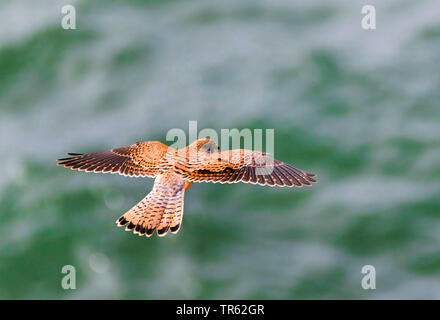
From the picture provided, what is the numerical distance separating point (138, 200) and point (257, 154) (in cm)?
183

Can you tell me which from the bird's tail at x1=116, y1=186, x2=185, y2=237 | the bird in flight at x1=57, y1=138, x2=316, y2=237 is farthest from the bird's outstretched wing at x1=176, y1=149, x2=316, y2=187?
the bird's tail at x1=116, y1=186, x2=185, y2=237

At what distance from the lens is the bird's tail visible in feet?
24.5

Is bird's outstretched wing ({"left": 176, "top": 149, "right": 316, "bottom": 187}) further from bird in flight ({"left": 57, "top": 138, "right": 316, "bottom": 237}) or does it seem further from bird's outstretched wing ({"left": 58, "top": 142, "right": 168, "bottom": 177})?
bird's outstretched wing ({"left": 58, "top": 142, "right": 168, "bottom": 177})

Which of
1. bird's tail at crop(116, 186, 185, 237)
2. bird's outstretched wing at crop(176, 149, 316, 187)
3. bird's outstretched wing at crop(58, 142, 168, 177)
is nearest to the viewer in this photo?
bird's tail at crop(116, 186, 185, 237)

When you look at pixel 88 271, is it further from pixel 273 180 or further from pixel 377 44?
pixel 377 44

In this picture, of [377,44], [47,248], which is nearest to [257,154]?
[47,248]

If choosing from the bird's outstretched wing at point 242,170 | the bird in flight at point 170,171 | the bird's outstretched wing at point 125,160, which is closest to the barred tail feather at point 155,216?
the bird in flight at point 170,171

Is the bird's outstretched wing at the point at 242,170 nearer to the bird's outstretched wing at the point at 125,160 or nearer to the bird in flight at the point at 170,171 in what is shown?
Answer: the bird in flight at the point at 170,171

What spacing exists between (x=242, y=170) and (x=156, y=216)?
Result: 1.31 meters

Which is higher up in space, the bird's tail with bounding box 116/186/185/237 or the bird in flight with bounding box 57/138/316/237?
the bird in flight with bounding box 57/138/316/237

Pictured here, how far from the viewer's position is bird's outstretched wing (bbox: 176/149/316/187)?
776cm

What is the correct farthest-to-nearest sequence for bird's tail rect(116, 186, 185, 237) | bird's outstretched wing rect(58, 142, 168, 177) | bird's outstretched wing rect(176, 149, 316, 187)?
bird's outstretched wing rect(58, 142, 168, 177) → bird's outstretched wing rect(176, 149, 316, 187) → bird's tail rect(116, 186, 185, 237)

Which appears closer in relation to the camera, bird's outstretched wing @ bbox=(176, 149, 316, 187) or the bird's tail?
the bird's tail

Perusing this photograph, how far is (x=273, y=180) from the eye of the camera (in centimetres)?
771
